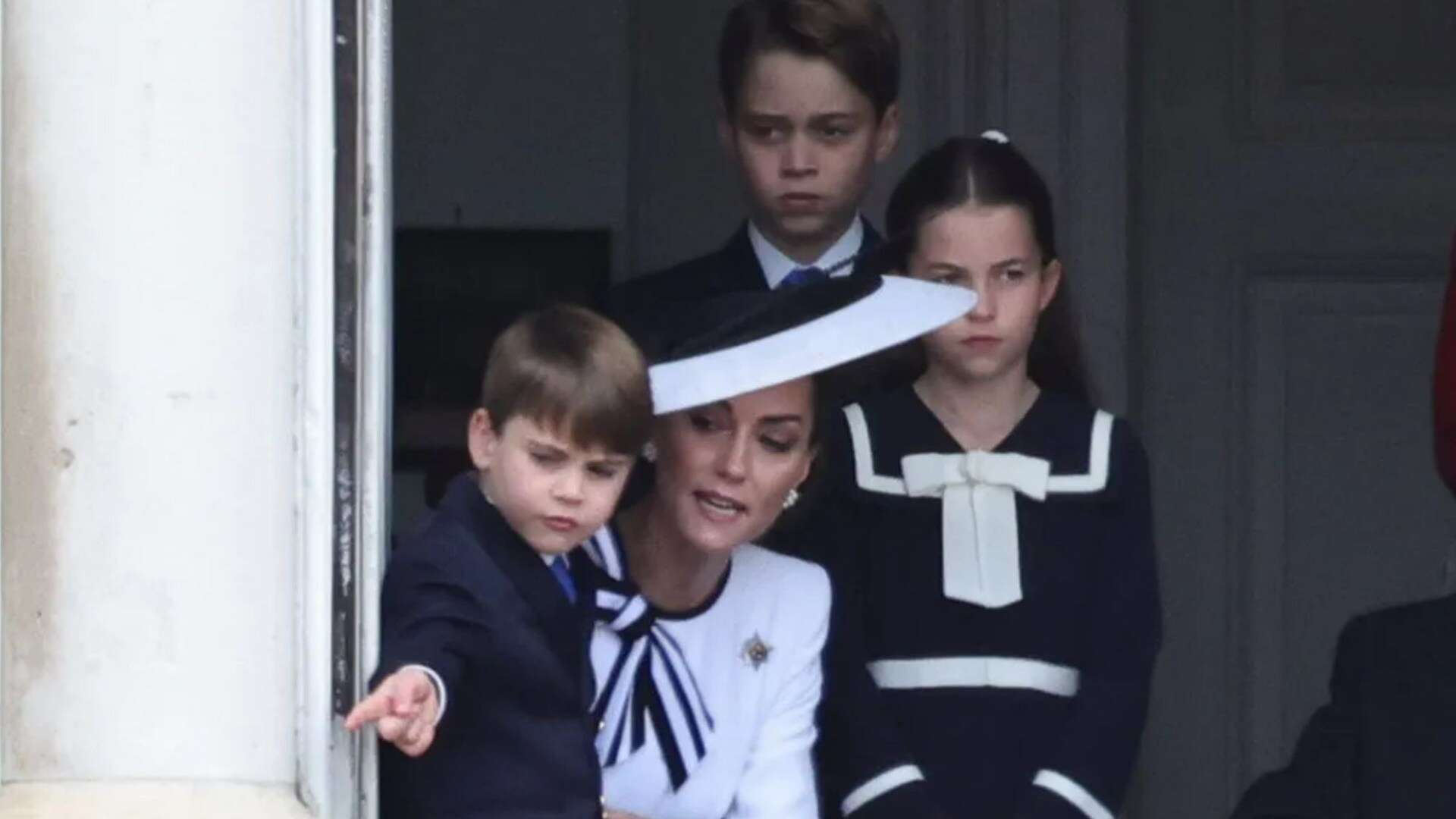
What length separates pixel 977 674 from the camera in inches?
156

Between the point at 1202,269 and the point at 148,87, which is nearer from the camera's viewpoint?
the point at 148,87

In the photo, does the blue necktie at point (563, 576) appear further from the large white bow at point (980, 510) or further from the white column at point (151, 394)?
the large white bow at point (980, 510)

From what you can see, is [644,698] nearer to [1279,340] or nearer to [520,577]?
[520,577]

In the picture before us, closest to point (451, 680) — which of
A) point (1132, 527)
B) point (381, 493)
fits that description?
point (381, 493)

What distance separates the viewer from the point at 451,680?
3.24 meters

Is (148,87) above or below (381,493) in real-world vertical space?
above

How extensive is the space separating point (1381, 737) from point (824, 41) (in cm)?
101

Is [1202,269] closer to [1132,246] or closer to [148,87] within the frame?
[1132,246]

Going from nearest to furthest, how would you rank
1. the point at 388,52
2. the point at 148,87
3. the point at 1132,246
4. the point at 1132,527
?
the point at 148,87
the point at 388,52
the point at 1132,527
the point at 1132,246

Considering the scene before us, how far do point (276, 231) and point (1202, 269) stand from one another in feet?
7.96

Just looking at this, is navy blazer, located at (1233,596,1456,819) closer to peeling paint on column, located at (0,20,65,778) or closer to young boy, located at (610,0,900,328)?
young boy, located at (610,0,900,328)

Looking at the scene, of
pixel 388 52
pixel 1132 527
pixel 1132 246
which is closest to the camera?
pixel 388 52

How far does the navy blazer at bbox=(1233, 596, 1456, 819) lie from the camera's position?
3650 mm

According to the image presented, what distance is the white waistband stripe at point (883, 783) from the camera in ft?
12.7
